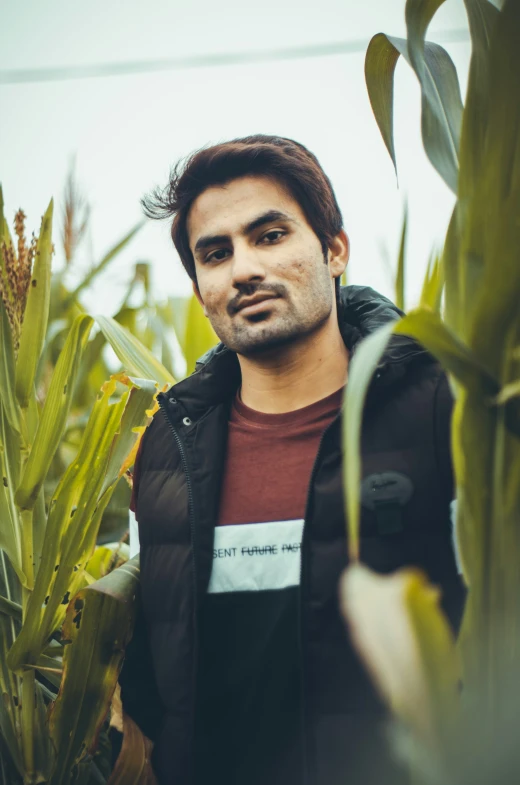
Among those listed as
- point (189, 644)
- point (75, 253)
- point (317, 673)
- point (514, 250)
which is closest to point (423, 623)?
point (514, 250)

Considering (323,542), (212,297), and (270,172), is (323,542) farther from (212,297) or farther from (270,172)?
(270,172)

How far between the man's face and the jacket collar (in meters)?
0.05

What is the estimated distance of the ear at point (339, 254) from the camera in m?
1.35

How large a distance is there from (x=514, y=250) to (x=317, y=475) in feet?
1.85

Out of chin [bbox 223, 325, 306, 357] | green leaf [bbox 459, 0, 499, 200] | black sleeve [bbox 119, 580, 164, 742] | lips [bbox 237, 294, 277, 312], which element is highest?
lips [bbox 237, 294, 277, 312]

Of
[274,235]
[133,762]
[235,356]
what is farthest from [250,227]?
[133,762]

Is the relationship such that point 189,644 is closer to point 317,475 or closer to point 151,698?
point 151,698

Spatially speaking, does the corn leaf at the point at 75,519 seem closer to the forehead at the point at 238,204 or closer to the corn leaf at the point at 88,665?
the corn leaf at the point at 88,665

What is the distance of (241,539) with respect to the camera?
1.08 metres

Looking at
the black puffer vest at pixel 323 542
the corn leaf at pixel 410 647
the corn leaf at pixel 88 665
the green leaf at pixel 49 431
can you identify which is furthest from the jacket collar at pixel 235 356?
the corn leaf at pixel 410 647

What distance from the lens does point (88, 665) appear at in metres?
1.06

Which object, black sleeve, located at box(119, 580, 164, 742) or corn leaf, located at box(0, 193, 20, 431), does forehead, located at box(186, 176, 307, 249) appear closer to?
corn leaf, located at box(0, 193, 20, 431)

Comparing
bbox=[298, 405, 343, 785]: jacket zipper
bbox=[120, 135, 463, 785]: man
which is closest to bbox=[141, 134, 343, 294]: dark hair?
bbox=[120, 135, 463, 785]: man

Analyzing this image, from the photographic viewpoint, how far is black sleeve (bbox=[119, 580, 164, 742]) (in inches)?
44.3
